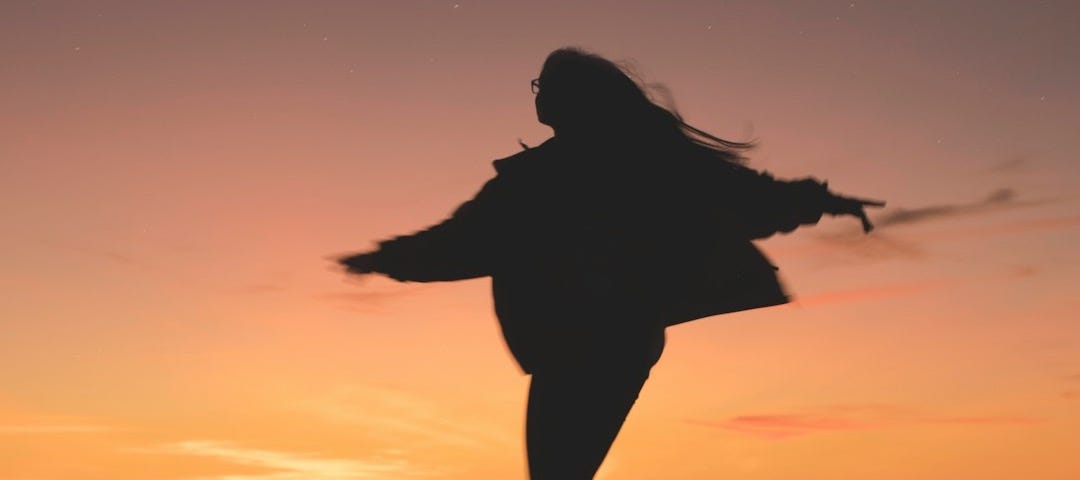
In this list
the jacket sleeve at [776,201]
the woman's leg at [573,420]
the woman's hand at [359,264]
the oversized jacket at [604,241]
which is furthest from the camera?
the woman's hand at [359,264]

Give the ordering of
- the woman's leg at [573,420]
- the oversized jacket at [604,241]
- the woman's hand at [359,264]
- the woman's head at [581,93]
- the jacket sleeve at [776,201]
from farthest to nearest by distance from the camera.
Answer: the woman's hand at [359,264], the jacket sleeve at [776,201], the woman's head at [581,93], the oversized jacket at [604,241], the woman's leg at [573,420]

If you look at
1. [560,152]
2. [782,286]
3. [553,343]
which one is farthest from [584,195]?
[782,286]

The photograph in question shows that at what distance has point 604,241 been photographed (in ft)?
18.6

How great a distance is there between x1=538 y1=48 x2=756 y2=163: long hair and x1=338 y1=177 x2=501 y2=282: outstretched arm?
0.51 metres

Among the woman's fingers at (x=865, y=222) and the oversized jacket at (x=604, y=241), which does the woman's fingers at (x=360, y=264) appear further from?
the woman's fingers at (x=865, y=222)

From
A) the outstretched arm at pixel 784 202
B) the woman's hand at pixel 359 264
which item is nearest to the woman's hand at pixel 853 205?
the outstretched arm at pixel 784 202

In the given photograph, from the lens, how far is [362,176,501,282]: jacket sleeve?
5.93 m

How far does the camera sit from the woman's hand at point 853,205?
5.98 meters

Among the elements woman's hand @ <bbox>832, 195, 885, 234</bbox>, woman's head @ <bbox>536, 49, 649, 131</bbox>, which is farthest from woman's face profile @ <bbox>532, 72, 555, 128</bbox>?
woman's hand @ <bbox>832, 195, 885, 234</bbox>

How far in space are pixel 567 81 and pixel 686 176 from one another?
0.75m

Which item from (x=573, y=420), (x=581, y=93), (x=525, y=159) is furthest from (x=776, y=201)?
(x=573, y=420)

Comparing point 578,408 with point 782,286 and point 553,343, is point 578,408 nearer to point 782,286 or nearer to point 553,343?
point 553,343

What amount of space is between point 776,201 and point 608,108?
37.9 inches

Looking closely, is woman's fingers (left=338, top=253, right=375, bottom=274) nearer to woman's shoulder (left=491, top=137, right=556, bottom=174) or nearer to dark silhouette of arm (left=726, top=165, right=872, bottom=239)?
woman's shoulder (left=491, top=137, right=556, bottom=174)
